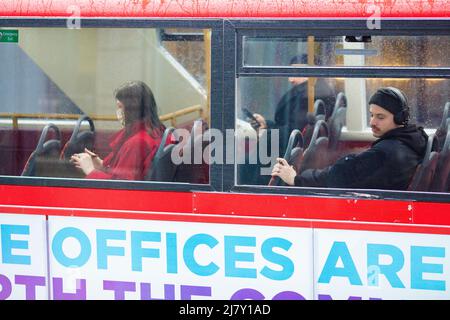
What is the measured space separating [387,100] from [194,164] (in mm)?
1150

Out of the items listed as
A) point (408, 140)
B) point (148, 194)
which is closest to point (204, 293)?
point (148, 194)

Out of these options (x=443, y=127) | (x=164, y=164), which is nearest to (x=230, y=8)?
(x=164, y=164)

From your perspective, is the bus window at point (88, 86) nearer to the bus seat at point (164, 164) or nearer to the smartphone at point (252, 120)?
the bus seat at point (164, 164)

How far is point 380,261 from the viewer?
431 cm

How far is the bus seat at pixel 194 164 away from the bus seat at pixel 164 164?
46 millimetres

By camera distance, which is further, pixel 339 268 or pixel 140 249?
pixel 140 249

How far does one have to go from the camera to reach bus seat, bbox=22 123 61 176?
4820 millimetres

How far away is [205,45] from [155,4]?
368 millimetres

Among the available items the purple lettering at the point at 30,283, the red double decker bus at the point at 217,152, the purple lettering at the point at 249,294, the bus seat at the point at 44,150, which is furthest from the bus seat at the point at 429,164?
the purple lettering at the point at 30,283

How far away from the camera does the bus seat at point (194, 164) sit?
4559mm

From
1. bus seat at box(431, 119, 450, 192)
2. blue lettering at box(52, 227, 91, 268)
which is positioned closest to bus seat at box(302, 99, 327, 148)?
bus seat at box(431, 119, 450, 192)

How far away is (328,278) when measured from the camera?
173 inches

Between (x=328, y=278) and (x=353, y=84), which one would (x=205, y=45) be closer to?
(x=353, y=84)

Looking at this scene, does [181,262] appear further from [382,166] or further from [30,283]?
[382,166]
